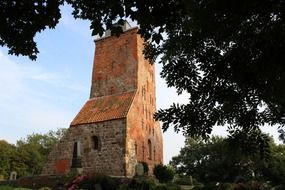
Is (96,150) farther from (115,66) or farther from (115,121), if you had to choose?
(115,66)

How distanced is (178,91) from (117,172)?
70.6 feet

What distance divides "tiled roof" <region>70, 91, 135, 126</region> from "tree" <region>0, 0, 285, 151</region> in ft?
69.6

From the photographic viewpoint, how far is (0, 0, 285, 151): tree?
2.64 metres

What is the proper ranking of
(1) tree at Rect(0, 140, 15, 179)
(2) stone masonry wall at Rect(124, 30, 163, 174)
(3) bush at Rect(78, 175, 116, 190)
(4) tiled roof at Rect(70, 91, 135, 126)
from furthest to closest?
1. (1) tree at Rect(0, 140, 15, 179)
2. (4) tiled roof at Rect(70, 91, 135, 126)
3. (2) stone masonry wall at Rect(124, 30, 163, 174)
4. (3) bush at Rect(78, 175, 116, 190)

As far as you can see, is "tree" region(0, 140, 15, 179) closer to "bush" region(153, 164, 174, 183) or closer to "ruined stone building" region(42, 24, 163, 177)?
"ruined stone building" region(42, 24, 163, 177)

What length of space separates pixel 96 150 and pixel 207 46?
23.5 meters

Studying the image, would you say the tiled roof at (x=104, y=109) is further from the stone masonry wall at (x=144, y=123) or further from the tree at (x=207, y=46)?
the tree at (x=207, y=46)

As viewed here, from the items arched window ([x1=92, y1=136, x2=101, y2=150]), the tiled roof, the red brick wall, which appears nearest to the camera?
the tiled roof

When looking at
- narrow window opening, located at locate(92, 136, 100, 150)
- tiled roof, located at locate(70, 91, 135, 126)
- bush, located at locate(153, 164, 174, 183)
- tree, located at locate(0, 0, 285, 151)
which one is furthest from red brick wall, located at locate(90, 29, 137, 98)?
tree, located at locate(0, 0, 285, 151)

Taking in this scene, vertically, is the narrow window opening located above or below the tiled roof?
below

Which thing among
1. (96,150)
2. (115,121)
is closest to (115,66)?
(115,121)

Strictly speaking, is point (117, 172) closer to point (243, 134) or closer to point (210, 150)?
point (210, 150)

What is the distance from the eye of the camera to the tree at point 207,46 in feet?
8.66

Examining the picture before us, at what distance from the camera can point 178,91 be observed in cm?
345
